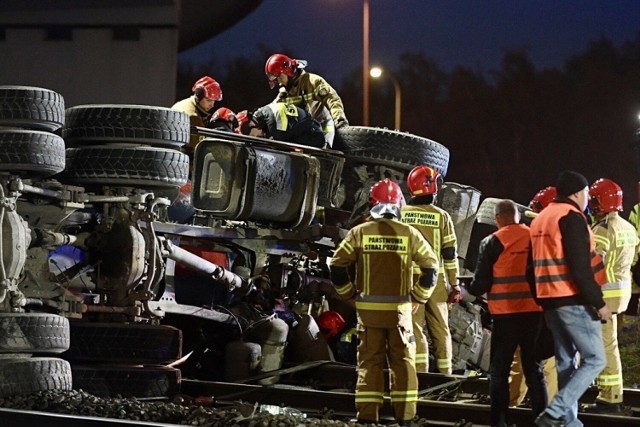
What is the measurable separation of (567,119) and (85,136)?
38678 millimetres

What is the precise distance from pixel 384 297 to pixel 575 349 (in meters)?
1.43

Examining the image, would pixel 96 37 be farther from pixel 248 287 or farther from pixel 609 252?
pixel 609 252

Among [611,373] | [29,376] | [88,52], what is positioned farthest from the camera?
[88,52]

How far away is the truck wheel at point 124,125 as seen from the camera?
9.96 metres

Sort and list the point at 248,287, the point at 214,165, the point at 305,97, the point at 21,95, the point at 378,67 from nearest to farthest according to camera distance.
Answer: the point at 21,95, the point at 214,165, the point at 248,287, the point at 305,97, the point at 378,67

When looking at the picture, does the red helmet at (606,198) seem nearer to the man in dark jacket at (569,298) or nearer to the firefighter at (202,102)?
the man in dark jacket at (569,298)

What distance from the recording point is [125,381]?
987 centimetres

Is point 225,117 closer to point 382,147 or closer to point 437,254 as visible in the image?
point 382,147

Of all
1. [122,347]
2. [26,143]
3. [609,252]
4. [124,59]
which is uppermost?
[124,59]

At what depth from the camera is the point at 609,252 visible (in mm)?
9914

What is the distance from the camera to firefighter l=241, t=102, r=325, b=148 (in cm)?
1224

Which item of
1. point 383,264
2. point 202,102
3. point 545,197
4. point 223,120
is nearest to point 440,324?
point 545,197

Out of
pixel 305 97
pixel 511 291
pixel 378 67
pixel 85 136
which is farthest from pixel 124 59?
pixel 511 291

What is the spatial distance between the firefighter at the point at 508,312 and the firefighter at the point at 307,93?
4323 millimetres
